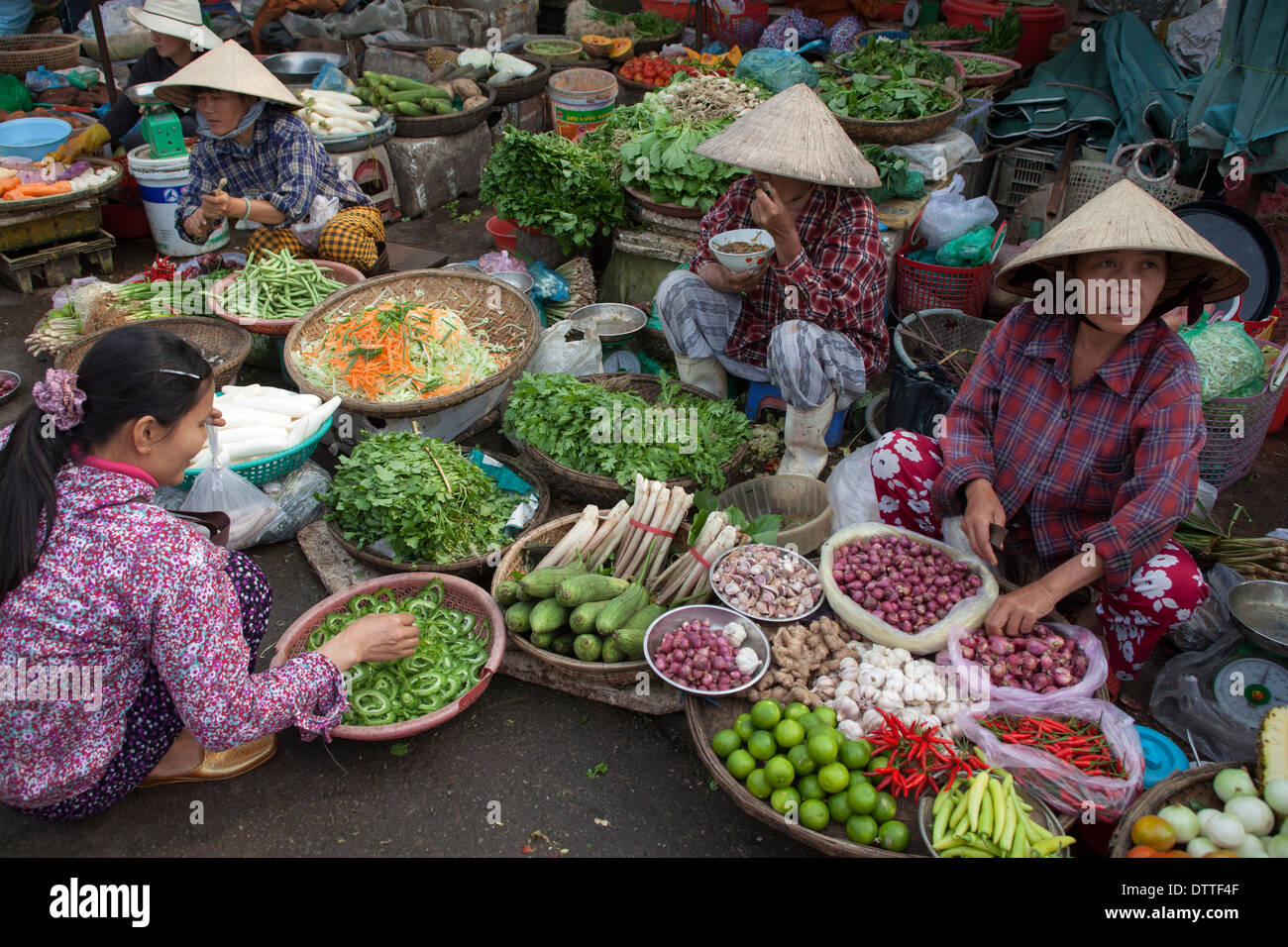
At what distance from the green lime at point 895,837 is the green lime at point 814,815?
154mm

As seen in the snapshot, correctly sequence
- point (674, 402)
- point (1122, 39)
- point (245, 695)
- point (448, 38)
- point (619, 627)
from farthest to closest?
point (448, 38)
point (1122, 39)
point (674, 402)
point (619, 627)
point (245, 695)

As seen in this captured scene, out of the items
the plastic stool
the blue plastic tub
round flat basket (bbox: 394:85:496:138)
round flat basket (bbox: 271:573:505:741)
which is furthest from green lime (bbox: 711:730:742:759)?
the blue plastic tub

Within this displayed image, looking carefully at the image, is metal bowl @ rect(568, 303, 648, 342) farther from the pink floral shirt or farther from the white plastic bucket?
the pink floral shirt

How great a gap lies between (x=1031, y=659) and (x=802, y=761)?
80cm

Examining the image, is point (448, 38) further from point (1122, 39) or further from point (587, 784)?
point (587, 784)

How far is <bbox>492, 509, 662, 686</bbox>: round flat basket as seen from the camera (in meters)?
2.80

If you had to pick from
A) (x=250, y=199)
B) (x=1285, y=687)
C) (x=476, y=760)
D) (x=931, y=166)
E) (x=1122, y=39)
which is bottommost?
(x=476, y=760)

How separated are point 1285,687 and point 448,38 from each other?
935 cm

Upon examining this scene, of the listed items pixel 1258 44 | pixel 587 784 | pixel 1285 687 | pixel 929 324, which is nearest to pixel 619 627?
pixel 587 784

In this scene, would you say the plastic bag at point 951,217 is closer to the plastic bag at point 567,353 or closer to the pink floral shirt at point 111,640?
the plastic bag at point 567,353

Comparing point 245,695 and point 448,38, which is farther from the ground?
point 448,38

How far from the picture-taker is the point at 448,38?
8.94 m

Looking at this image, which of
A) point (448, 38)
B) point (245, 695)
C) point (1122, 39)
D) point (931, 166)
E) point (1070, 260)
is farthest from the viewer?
point (448, 38)

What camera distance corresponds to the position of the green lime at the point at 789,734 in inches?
92.0
